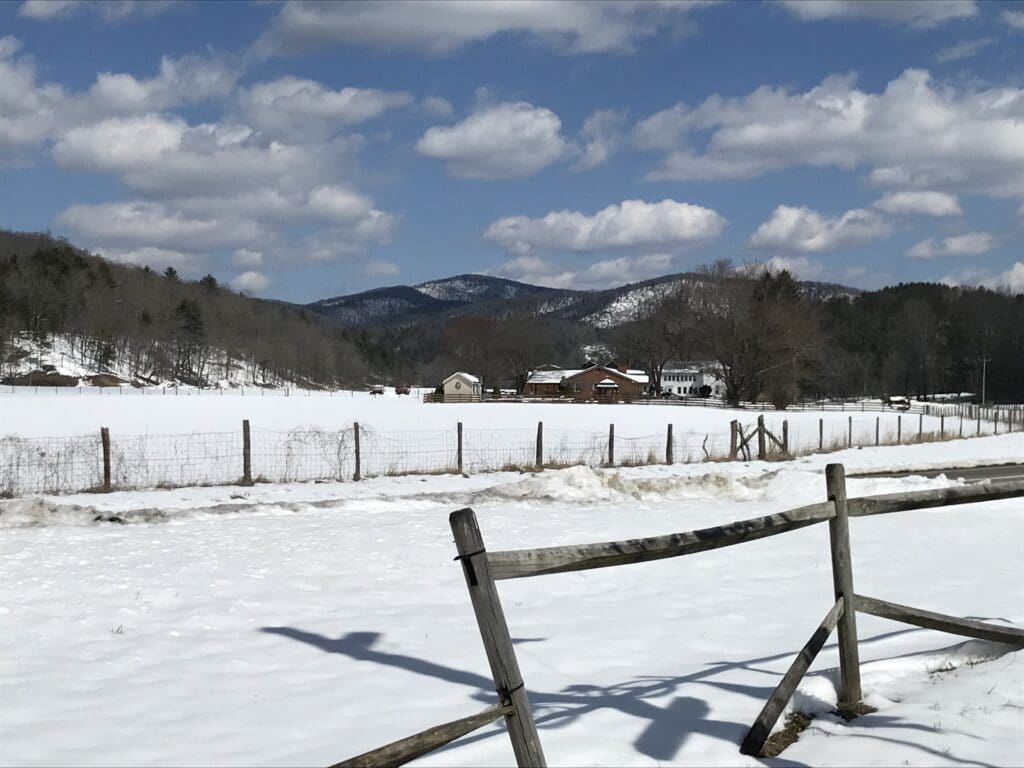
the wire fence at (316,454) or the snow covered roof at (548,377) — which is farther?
the snow covered roof at (548,377)

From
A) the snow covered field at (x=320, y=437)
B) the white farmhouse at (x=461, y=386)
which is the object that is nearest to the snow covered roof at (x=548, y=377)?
the white farmhouse at (x=461, y=386)

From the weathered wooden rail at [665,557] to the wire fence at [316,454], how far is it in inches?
652

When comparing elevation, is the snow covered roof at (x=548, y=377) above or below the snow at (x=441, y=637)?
above

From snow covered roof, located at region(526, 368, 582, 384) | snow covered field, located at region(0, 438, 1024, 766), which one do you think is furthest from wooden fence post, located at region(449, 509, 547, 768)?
snow covered roof, located at region(526, 368, 582, 384)

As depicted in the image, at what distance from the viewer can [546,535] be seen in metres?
13.5

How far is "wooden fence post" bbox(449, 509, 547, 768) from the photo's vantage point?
352 cm

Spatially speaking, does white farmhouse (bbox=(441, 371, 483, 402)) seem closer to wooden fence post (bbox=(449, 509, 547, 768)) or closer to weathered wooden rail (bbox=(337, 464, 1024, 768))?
weathered wooden rail (bbox=(337, 464, 1024, 768))

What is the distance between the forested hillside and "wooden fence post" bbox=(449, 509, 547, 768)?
412 ft

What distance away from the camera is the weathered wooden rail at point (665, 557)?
140 inches

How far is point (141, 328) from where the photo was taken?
146 meters

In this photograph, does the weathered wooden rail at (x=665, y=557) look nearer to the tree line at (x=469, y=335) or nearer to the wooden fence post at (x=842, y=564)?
the wooden fence post at (x=842, y=564)

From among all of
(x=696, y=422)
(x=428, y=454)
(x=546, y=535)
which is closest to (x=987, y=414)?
(x=696, y=422)

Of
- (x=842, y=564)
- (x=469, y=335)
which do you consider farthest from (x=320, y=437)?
(x=469, y=335)

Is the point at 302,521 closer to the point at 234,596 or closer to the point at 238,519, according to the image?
the point at 238,519
